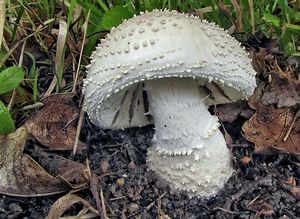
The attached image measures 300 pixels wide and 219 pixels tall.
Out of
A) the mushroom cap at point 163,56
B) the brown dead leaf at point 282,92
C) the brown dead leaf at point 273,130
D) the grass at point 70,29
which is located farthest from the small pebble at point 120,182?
the brown dead leaf at point 282,92

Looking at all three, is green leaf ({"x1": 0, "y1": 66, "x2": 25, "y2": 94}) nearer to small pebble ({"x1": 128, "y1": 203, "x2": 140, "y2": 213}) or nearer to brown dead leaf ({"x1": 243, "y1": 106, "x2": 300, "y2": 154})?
small pebble ({"x1": 128, "y1": 203, "x2": 140, "y2": 213})

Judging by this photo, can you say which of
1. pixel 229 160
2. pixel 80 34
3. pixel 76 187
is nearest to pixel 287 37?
pixel 229 160

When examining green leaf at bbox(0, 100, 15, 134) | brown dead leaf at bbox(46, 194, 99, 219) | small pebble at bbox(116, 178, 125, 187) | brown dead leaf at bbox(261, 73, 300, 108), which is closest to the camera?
brown dead leaf at bbox(46, 194, 99, 219)

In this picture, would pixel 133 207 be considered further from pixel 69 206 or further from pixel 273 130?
pixel 273 130

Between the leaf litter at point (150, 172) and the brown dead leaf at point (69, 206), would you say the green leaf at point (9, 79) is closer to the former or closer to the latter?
the leaf litter at point (150, 172)

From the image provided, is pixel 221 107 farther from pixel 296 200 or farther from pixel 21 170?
pixel 21 170

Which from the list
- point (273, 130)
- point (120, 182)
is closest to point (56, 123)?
point (120, 182)

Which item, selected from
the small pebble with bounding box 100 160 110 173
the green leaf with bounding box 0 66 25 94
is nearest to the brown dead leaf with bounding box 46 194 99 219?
the small pebble with bounding box 100 160 110 173
